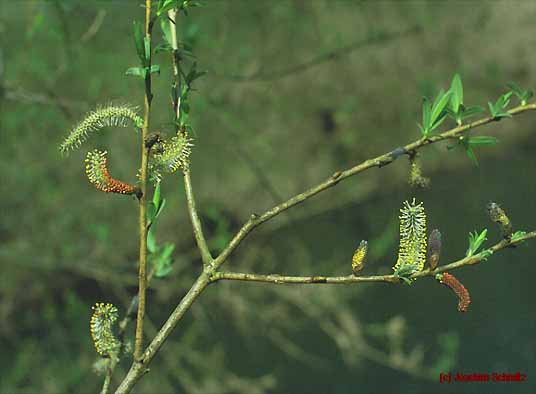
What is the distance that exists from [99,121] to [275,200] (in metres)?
1.80

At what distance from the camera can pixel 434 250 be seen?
2.74 ft

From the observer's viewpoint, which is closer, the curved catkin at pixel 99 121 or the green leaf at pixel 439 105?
the curved catkin at pixel 99 121

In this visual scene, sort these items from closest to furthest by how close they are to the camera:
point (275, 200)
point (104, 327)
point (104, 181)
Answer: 1. point (104, 181)
2. point (104, 327)
3. point (275, 200)

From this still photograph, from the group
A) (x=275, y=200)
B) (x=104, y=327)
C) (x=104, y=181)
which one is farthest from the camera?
(x=275, y=200)

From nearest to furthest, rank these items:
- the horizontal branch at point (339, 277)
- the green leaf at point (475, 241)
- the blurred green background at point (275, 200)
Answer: the horizontal branch at point (339, 277) → the green leaf at point (475, 241) → the blurred green background at point (275, 200)

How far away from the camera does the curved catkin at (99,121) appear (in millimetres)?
808

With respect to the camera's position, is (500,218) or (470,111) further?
(470,111)

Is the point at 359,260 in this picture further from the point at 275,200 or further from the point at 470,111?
the point at 275,200

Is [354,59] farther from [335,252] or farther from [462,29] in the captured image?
[335,252]

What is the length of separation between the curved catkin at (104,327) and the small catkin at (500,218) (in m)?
0.43

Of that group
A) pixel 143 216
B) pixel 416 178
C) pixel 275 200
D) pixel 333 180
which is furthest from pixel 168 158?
pixel 275 200

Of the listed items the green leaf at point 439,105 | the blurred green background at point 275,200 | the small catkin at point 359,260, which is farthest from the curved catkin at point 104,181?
the blurred green background at point 275,200

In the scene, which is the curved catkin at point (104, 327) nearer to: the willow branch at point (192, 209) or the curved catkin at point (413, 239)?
the willow branch at point (192, 209)

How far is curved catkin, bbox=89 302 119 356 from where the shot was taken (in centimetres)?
88
